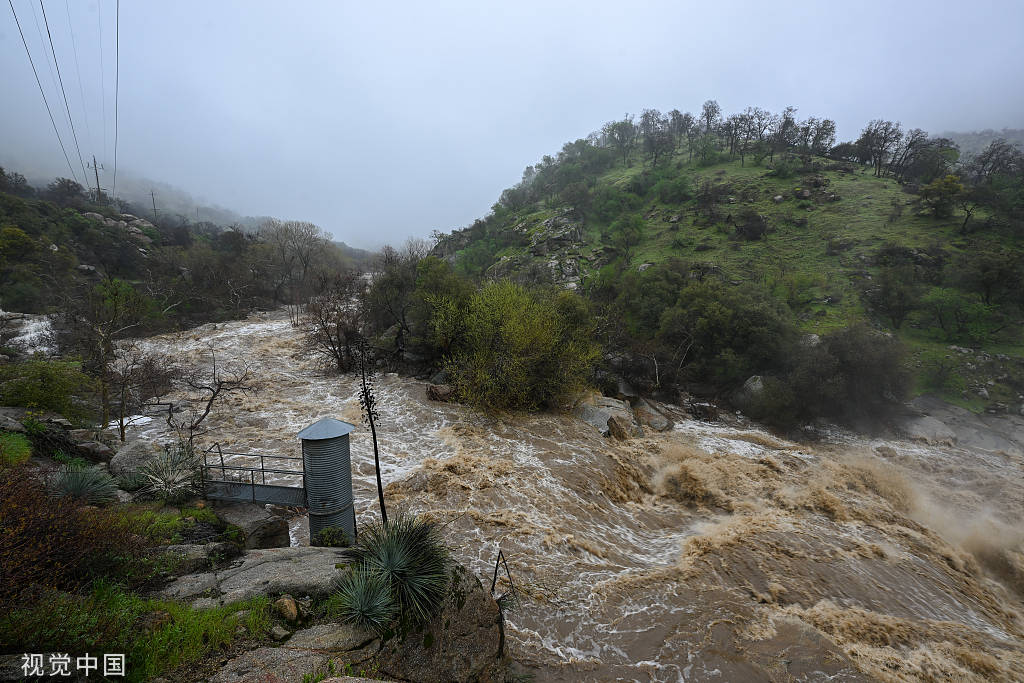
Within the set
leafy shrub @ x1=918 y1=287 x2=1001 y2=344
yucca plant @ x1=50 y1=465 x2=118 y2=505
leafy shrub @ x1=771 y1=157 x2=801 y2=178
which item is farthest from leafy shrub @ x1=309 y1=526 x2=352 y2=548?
leafy shrub @ x1=771 y1=157 x2=801 y2=178

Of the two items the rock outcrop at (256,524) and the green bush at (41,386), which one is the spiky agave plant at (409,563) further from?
the green bush at (41,386)

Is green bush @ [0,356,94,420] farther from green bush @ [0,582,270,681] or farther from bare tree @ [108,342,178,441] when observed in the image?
green bush @ [0,582,270,681]

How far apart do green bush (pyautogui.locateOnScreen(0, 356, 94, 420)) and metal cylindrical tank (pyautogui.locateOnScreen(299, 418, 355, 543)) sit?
1079 cm

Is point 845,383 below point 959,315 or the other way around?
below

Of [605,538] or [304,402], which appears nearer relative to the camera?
[605,538]

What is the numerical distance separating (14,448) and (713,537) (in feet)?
56.1

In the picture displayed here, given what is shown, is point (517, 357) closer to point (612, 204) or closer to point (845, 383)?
point (845, 383)

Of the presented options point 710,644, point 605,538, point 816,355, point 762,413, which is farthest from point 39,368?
point 816,355

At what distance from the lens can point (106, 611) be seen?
13.9ft

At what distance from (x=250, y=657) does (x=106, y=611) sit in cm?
159

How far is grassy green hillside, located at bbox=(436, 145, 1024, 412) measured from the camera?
80.0ft

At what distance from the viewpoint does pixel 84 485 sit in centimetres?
728

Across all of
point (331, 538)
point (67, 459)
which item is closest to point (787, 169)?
point (331, 538)

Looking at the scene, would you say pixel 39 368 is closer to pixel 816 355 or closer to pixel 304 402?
pixel 304 402
